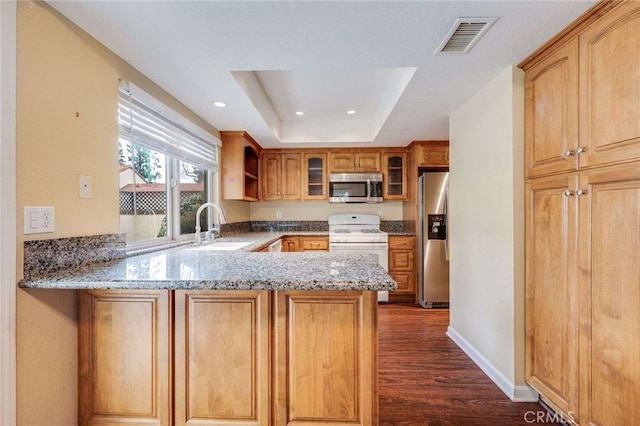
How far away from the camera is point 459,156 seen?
2.57 meters

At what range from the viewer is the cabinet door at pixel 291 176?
4.16 metres

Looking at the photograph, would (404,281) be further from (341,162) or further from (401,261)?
(341,162)

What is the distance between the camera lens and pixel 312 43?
1.55 m

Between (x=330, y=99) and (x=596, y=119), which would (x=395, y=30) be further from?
(x=330, y=99)

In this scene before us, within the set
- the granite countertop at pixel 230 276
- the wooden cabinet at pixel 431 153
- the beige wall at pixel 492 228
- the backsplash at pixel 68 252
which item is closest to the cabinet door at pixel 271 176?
→ the wooden cabinet at pixel 431 153

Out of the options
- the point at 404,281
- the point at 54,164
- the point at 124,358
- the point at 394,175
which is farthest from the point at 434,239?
the point at 54,164

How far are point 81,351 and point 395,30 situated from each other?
210 cm

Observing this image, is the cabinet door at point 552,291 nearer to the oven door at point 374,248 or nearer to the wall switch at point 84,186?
the oven door at point 374,248

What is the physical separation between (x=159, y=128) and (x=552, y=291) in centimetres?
269

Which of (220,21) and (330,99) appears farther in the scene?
(330,99)

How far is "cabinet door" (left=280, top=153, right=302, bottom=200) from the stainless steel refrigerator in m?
1.66

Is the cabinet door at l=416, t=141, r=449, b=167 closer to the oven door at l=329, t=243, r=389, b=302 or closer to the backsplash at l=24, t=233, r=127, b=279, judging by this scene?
the oven door at l=329, t=243, r=389, b=302

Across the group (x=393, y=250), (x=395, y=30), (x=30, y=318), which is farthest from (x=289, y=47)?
(x=393, y=250)

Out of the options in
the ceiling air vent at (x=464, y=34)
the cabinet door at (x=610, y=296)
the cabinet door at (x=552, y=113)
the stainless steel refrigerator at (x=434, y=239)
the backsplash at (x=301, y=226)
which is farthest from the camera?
the backsplash at (x=301, y=226)
